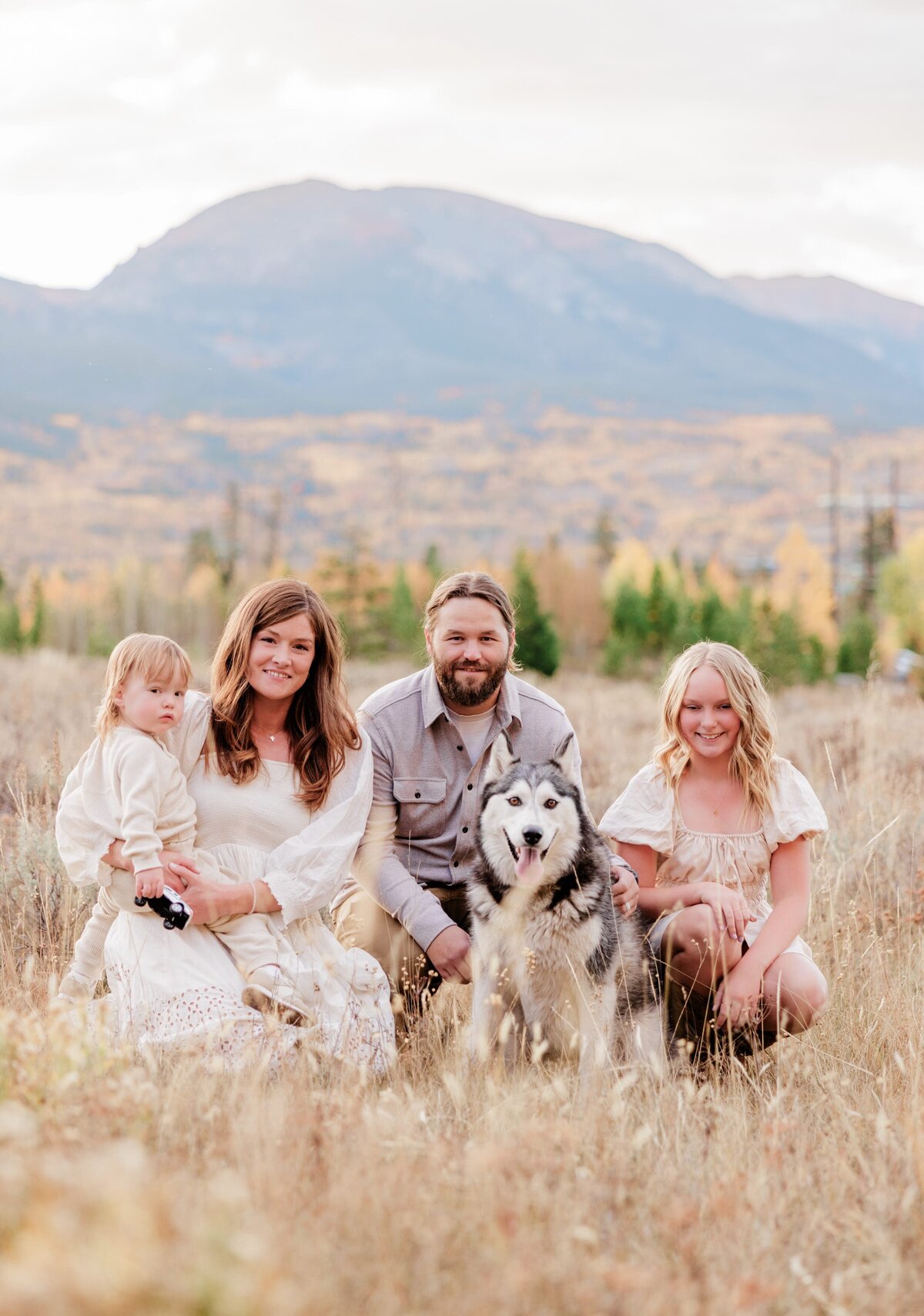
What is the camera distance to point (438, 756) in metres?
5.57

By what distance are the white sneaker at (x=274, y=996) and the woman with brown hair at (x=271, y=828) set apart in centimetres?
6

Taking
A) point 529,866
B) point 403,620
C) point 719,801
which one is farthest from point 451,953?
point 403,620

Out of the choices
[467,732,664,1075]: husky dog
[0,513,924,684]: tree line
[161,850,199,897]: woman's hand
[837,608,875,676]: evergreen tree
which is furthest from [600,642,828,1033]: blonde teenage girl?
[837,608,875,676]: evergreen tree

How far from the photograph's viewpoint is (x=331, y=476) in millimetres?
187750

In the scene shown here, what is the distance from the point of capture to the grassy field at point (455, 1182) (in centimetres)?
196

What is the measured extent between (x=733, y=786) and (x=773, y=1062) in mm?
1125

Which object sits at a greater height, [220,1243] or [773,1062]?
[220,1243]

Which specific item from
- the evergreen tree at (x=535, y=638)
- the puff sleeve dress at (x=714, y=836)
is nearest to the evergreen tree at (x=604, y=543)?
the evergreen tree at (x=535, y=638)

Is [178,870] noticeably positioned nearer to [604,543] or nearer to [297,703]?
[297,703]

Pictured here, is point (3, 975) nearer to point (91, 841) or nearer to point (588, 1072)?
point (91, 841)

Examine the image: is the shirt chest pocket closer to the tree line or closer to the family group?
the family group

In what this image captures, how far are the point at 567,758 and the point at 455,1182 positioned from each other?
7.45 feet

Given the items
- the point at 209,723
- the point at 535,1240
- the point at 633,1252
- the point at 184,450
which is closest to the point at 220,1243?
the point at 535,1240

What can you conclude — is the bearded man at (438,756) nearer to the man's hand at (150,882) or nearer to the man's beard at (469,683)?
the man's beard at (469,683)
